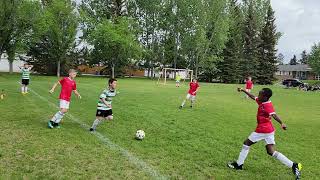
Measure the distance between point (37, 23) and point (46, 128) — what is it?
43103 millimetres

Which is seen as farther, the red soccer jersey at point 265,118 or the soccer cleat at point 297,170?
the red soccer jersey at point 265,118

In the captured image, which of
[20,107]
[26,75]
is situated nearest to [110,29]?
[26,75]

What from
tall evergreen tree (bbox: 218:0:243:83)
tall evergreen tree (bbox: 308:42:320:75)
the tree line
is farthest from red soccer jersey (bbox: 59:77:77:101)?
tall evergreen tree (bbox: 308:42:320:75)

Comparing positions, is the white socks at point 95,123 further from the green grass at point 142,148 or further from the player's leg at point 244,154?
the player's leg at point 244,154

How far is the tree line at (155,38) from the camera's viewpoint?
60312 millimetres

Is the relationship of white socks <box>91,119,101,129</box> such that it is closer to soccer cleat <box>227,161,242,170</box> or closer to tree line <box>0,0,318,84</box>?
soccer cleat <box>227,161,242,170</box>

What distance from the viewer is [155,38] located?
2923 inches

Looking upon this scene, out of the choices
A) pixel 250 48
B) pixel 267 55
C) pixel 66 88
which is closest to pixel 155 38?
pixel 250 48

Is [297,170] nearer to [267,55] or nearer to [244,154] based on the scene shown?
[244,154]

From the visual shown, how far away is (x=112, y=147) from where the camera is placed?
9617 millimetres

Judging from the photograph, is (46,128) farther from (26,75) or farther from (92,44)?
(92,44)

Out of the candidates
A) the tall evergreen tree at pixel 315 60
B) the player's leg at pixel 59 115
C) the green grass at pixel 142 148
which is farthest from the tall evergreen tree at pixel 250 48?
the player's leg at pixel 59 115

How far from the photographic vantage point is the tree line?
60.3 m

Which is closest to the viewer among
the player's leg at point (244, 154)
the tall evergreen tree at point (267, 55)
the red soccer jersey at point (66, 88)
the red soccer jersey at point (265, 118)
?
the red soccer jersey at point (265, 118)
